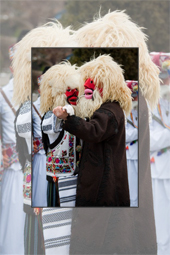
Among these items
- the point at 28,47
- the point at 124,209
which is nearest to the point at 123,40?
the point at 28,47

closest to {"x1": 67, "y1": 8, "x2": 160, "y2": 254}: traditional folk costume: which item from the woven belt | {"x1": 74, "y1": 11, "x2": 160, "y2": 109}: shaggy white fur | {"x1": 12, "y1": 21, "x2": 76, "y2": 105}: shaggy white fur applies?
{"x1": 74, "y1": 11, "x2": 160, "y2": 109}: shaggy white fur

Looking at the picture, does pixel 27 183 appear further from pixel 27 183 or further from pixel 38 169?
pixel 38 169

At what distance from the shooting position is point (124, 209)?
202 cm

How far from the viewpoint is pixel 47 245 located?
2029 millimetres

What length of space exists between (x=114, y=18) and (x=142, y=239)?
135cm

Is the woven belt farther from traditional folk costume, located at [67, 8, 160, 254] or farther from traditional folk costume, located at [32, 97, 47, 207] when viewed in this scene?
traditional folk costume, located at [67, 8, 160, 254]

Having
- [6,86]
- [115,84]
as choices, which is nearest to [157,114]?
[115,84]

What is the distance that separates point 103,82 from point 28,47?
1.73 ft

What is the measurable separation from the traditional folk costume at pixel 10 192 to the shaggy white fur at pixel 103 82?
2.09ft

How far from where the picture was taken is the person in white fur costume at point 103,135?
180 cm

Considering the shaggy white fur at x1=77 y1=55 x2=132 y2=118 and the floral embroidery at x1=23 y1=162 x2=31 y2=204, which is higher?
the shaggy white fur at x1=77 y1=55 x2=132 y2=118

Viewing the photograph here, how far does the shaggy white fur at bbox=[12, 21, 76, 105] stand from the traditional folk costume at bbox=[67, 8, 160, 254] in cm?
10

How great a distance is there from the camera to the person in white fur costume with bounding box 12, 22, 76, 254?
198 cm

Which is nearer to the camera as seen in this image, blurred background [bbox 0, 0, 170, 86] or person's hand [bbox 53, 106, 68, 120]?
person's hand [bbox 53, 106, 68, 120]
